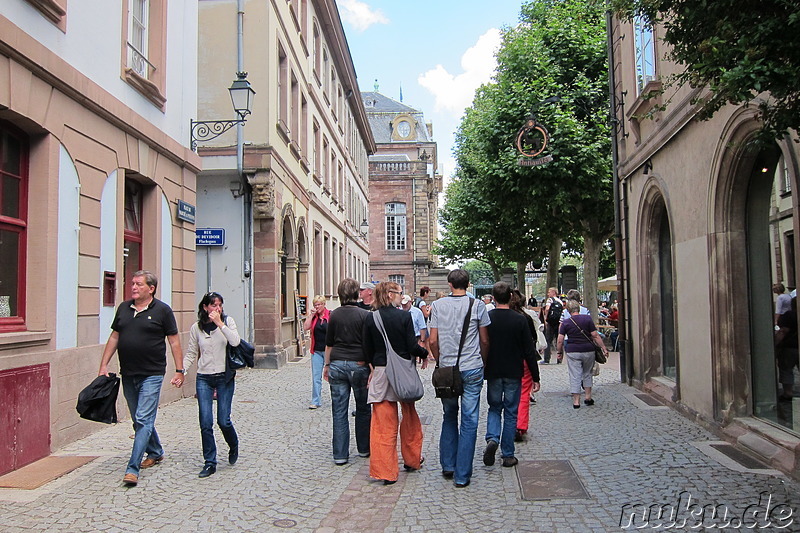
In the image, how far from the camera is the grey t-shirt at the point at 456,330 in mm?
6164

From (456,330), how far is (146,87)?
6197 mm

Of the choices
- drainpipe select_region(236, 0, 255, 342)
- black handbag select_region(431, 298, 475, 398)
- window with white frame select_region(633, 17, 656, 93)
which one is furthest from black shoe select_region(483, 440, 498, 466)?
drainpipe select_region(236, 0, 255, 342)

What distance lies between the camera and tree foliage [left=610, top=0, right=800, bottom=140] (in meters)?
3.71

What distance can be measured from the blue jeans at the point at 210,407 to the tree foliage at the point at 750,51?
181 inches

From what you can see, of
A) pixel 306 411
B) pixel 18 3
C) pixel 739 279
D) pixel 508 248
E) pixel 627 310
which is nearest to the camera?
pixel 18 3

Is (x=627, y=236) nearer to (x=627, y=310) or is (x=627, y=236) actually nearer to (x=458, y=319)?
(x=627, y=310)

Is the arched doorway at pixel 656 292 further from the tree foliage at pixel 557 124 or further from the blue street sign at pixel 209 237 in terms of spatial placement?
the blue street sign at pixel 209 237

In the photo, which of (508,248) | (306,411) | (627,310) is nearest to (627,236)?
(627,310)

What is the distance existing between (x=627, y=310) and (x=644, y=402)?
9.08ft

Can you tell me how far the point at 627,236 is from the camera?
1271 cm

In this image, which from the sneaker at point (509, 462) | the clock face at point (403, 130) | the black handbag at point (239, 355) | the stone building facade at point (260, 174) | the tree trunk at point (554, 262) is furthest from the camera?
the clock face at point (403, 130)

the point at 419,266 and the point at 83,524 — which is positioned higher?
the point at 419,266

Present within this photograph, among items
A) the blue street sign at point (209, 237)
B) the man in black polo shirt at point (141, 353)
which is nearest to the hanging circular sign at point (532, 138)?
the blue street sign at point (209, 237)

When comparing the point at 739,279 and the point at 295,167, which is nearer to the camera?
the point at 739,279
